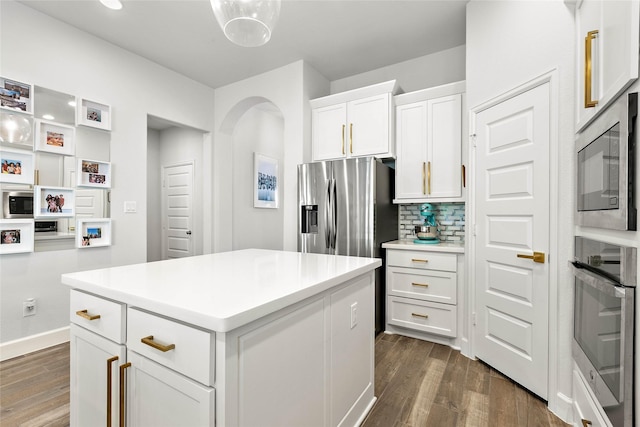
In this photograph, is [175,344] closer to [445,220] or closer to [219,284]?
[219,284]

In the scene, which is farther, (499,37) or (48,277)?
(48,277)

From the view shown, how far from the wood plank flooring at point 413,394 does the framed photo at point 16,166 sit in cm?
146

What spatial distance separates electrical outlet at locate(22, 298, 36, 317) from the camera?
256 cm

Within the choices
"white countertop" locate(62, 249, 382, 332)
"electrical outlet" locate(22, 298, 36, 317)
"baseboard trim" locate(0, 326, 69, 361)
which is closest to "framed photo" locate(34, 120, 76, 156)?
"electrical outlet" locate(22, 298, 36, 317)

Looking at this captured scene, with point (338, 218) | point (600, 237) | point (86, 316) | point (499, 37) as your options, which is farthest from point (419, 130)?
point (86, 316)

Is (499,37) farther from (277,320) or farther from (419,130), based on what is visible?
(277,320)

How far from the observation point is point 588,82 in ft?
4.75

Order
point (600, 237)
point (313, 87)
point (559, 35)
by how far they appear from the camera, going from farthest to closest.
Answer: point (313, 87) → point (559, 35) → point (600, 237)

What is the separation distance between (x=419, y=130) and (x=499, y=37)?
3.21ft

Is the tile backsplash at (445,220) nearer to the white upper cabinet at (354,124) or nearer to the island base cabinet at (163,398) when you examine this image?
the white upper cabinet at (354,124)

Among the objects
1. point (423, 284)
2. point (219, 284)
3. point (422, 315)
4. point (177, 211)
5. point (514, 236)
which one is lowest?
point (422, 315)

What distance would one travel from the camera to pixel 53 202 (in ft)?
8.79

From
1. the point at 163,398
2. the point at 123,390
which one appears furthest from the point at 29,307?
the point at 163,398

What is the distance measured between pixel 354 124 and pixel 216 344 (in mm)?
2859
